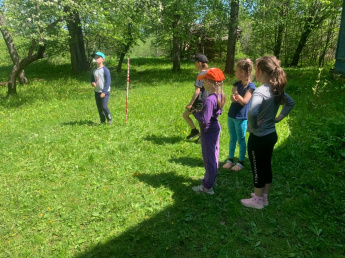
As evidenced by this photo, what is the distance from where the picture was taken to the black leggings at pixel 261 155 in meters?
3.27

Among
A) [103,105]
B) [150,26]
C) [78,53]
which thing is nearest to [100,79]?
[103,105]

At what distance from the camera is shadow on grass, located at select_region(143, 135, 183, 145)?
593cm

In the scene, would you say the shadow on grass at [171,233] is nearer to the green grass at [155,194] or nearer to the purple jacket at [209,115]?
the green grass at [155,194]

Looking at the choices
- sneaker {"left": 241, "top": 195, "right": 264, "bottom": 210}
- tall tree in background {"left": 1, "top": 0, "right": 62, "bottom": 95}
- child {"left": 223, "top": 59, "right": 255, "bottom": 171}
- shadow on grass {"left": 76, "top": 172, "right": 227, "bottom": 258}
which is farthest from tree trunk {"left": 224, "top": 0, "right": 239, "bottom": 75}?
shadow on grass {"left": 76, "top": 172, "right": 227, "bottom": 258}

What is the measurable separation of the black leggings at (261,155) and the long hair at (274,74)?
1.68 ft

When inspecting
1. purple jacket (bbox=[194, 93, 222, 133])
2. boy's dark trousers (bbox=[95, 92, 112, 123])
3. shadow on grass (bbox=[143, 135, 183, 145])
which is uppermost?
purple jacket (bbox=[194, 93, 222, 133])

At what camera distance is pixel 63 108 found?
9.31 metres

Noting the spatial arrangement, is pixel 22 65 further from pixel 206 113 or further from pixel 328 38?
pixel 328 38

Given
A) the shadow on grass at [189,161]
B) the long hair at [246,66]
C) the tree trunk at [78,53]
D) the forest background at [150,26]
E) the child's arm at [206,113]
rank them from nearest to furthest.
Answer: the child's arm at [206,113] < the long hair at [246,66] < the shadow on grass at [189,161] < the forest background at [150,26] < the tree trunk at [78,53]

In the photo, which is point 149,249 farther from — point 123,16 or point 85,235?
point 123,16

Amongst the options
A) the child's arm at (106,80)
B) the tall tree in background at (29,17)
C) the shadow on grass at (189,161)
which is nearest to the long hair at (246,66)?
the shadow on grass at (189,161)

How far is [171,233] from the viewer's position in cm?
321

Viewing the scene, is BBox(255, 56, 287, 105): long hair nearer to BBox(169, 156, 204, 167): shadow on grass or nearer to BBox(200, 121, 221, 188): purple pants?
BBox(200, 121, 221, 188): purple pants

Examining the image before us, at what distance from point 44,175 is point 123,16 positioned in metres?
9.82
